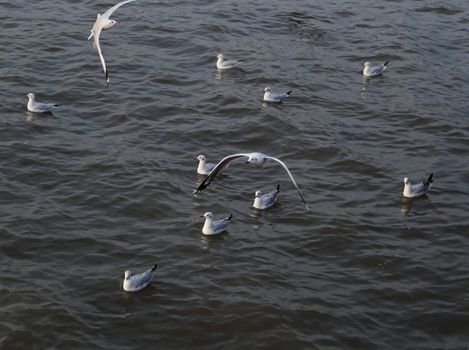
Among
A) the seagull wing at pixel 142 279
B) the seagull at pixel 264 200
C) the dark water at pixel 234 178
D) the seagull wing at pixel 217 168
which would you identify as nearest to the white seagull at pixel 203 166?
the dark water at pixel 234 178

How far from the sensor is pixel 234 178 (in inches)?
714

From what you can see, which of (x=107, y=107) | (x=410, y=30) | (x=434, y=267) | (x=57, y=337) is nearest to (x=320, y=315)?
(x=434, y=267)

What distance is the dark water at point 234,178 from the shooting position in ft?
44.4

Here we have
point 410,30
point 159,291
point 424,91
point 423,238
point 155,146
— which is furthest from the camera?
point 410,30

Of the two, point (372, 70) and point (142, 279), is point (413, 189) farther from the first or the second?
point (372, 70)

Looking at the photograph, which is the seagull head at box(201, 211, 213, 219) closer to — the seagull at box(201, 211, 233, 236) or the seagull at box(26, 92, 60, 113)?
the seagull at box(201, 211, 233, 236)

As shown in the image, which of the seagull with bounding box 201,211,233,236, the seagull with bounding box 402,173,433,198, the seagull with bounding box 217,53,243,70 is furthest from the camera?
the seagull with bounding box 217,53,243,70

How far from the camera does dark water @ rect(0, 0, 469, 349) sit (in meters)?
13.5

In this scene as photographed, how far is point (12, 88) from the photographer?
21.6 m

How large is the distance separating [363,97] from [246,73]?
10.6ft

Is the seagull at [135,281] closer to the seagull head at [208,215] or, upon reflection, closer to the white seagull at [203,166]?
the seagull head at [208,215]

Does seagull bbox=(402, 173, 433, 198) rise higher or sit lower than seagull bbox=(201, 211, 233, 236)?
lower

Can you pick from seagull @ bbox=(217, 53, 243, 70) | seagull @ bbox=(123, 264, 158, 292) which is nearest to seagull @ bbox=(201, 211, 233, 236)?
seagull @ bbox=(123, 264, 158, 292)

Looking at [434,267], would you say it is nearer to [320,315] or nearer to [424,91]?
[320,315]
